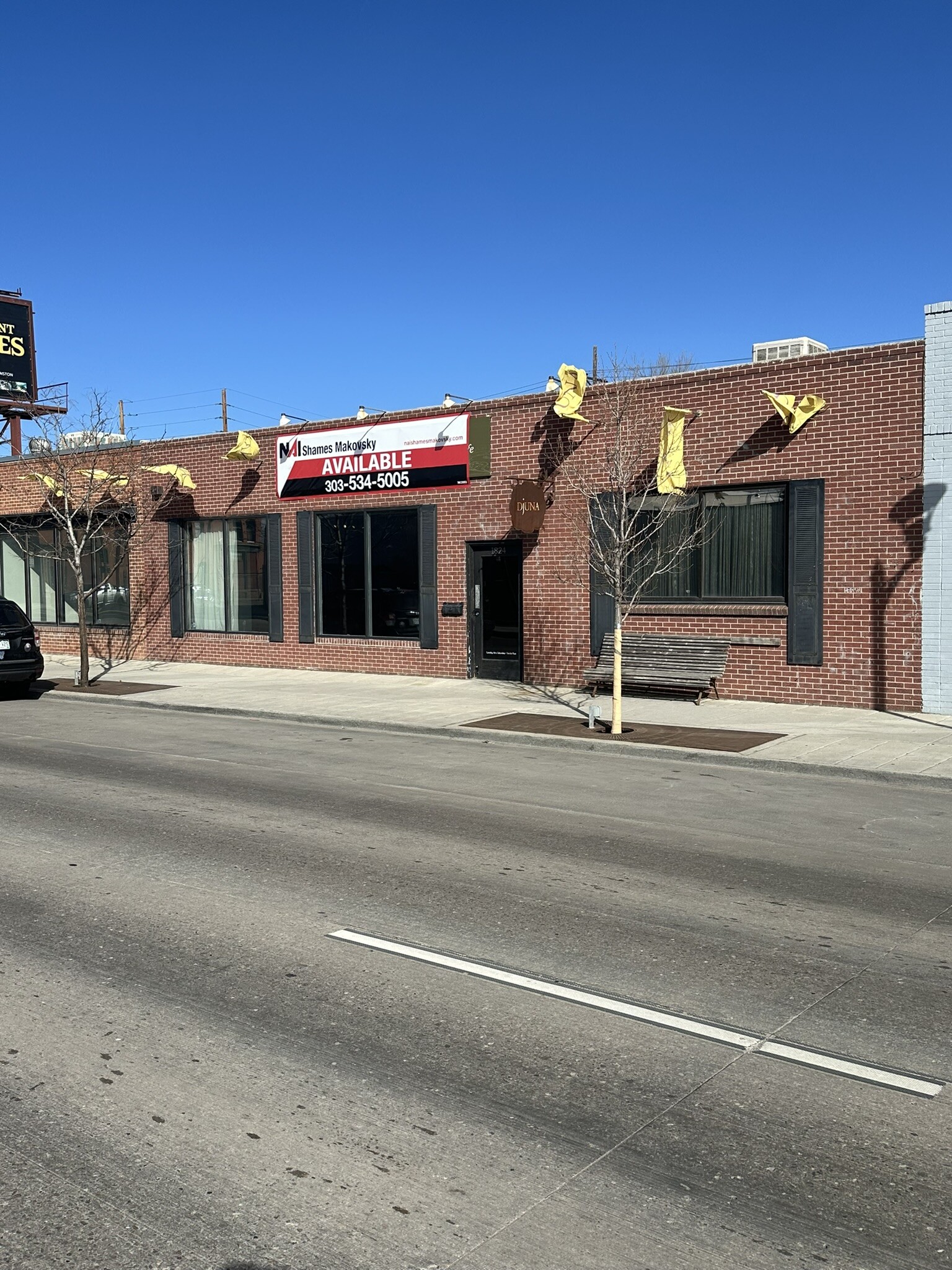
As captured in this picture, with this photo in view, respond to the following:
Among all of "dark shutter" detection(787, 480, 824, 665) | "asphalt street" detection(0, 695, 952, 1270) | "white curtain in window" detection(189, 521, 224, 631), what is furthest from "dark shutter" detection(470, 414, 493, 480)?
"asphalt street" detection(0, 695, 952, 1270)

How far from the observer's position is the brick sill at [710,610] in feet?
54.7

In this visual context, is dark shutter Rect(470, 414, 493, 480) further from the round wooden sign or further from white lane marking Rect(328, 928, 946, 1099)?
white lane marking Rect(328, 928, 946, 1099)

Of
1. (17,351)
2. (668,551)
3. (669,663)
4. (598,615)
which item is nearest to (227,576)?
(598,615)

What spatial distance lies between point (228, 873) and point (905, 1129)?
15.4 feet

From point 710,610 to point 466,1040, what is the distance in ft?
43.1

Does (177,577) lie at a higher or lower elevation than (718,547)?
lower

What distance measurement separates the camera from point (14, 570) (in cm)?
2942

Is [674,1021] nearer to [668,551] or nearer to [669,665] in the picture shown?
[669,665]

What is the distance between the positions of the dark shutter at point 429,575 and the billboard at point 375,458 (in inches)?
24.3

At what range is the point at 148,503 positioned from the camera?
84.2 ft

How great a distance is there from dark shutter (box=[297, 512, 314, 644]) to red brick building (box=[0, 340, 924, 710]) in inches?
1.5

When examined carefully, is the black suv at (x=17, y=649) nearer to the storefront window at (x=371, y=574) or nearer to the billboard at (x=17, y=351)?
the storefront window at (x=371, y=574)

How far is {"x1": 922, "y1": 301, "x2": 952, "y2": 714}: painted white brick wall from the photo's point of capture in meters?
15.0

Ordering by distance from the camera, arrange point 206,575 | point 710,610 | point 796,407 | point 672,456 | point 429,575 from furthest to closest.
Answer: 1. point 206,575
2. point 429,575
3. point 710,610
4. point 672,456
5. point 796,407
